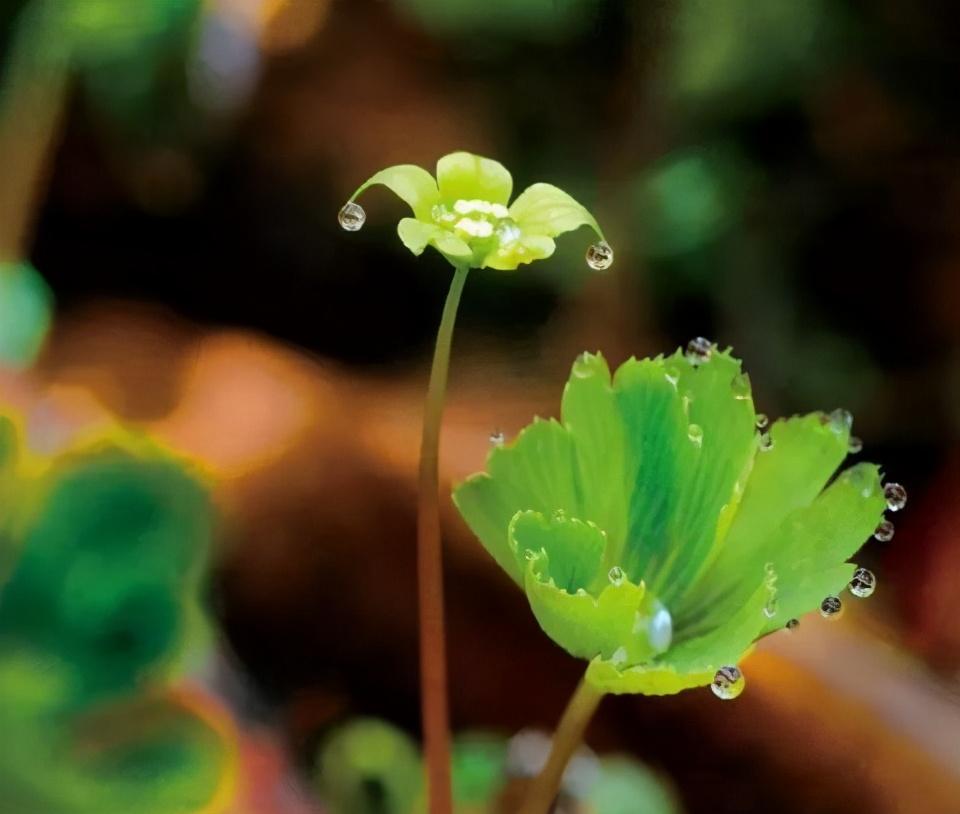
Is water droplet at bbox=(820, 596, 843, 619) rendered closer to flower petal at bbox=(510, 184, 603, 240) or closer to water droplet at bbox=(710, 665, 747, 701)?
water droplet at bbox=(710, 665, 747, 701)

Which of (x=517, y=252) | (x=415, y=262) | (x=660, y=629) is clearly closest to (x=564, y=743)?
(x=660, y=629)

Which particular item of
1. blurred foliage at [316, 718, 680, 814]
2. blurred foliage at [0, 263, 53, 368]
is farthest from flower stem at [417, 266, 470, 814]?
blurred foliage at [0, 263, 53, 368]

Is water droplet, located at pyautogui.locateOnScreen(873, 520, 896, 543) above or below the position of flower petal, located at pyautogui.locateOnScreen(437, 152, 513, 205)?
below

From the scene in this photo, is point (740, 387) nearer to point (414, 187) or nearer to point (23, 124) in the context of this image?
point (414, 187)

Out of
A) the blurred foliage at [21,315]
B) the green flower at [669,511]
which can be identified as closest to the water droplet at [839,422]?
the green flower at [669,511]

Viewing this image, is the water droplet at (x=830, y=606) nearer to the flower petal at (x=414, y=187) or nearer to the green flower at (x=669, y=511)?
the green flower at (x=669, y=511)
